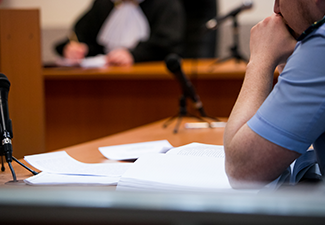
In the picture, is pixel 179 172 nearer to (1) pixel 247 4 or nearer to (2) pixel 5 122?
(2) pixel 5 122

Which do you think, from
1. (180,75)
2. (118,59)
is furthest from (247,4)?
(118,59)

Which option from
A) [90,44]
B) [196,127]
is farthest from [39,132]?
[90,44]

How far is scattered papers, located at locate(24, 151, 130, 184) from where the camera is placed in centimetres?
58

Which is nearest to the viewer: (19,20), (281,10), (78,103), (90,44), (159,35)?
(281,10)

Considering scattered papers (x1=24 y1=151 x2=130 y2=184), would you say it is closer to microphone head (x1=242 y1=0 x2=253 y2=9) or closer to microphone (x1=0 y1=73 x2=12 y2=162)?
microphone (x1=0 y1=73 x2=12 y2=162)

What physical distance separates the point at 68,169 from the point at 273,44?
44cm

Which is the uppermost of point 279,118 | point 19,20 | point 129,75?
point 19,20

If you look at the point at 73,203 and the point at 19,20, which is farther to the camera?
the point at 19,20

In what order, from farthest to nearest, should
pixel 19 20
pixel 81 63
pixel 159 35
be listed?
pixel 159 35 < pixel 81 63 < pixel 19 20

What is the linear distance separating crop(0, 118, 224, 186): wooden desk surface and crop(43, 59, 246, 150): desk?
2.23 ft

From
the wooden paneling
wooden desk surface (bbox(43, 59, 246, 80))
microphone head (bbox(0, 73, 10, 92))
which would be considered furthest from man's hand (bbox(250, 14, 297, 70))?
wooden desk surface (bbox(43, 59, 246, 80))

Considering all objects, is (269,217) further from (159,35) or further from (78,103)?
(159,35)

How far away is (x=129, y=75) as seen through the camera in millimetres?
1943

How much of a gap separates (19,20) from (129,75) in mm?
870
